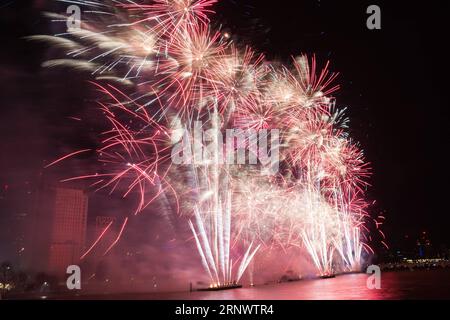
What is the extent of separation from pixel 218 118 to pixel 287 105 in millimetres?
4411

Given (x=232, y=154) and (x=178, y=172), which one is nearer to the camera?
(x=232, y=154)

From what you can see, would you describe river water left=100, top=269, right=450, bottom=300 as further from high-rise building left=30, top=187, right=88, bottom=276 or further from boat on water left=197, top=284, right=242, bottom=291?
high-rise building left=30, top=187, right=88, bottom=276

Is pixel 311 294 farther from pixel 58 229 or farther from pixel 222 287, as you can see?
pixel 58 229

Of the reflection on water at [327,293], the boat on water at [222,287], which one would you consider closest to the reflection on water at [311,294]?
the reflection on water at [327,293]

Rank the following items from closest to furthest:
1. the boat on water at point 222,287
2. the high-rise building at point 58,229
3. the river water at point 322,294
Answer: the river water at point 322,294, the boat on water at point 222,287, the high-rise building at point 58,229

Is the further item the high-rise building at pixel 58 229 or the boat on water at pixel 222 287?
the high-rise building at pixel 58 229

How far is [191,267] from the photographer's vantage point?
157 feet

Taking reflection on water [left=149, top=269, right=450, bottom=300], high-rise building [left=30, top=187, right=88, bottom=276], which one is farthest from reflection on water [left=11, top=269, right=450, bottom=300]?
high-rise building [left=30, top=187, right=88, bottom=276]

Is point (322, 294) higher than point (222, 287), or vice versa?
point (322, 294)

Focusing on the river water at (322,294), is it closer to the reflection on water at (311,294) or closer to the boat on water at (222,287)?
the reflection on water at (311,294)

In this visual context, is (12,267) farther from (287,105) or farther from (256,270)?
(287,105)

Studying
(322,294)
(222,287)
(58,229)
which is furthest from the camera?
(58,229)

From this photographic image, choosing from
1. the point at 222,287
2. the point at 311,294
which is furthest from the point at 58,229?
the point at 311,294
